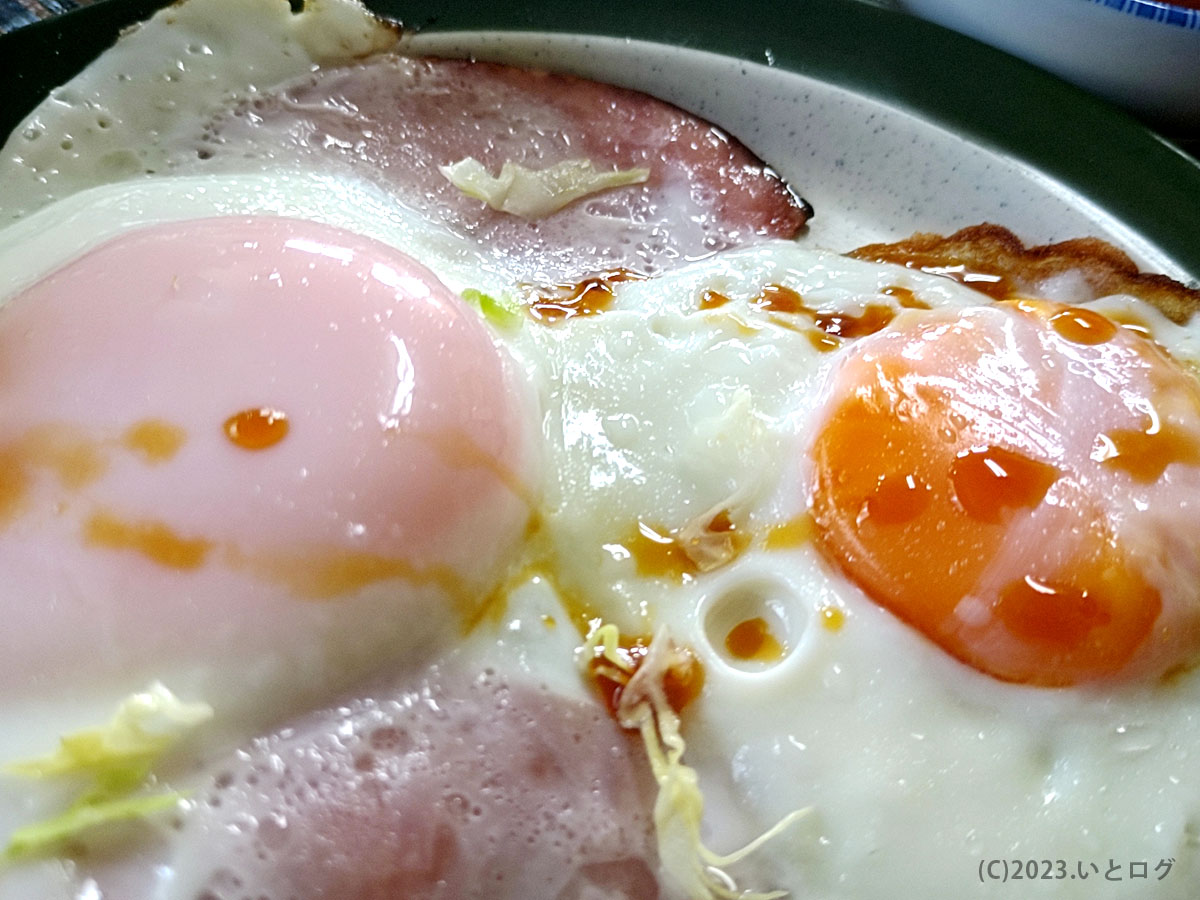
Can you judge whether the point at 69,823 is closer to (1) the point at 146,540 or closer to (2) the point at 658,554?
(1) the point at 146,540

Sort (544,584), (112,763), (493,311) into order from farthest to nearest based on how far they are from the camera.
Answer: (493,311) → (544,584) → (112,763)

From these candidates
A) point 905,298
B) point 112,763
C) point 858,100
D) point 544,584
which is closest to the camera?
point 112,763

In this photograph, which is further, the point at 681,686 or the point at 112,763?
the point at 681,686

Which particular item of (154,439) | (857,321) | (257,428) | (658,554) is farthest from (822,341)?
(154,439)

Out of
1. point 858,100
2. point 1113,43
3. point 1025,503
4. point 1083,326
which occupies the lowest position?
point 1025,503

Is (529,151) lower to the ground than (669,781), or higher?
higher
